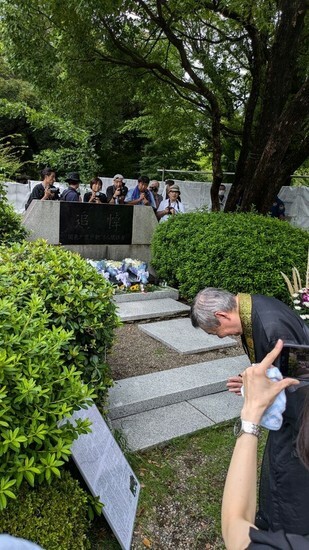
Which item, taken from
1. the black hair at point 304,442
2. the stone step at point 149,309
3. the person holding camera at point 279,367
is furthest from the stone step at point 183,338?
the black hair at point 304,442

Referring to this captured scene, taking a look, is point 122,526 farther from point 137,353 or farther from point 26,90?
point 26,90

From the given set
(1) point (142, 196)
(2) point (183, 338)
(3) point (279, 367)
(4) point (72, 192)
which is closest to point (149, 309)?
(2) point (183, 338)

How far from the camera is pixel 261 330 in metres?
2.15

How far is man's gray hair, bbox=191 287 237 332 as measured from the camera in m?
2.29

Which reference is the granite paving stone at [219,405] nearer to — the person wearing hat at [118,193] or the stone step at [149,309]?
the stone step at [149,309]

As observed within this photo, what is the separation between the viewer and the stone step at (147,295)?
6.08 meters

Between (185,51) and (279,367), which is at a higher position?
(185,51)

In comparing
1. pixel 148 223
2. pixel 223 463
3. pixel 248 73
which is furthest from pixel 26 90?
pixel 223 463

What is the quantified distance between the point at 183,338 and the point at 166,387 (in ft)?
4.16

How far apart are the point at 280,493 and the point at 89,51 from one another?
844 cm

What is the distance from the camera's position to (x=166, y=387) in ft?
12.0

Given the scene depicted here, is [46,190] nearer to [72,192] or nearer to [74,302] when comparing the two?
[72,192]

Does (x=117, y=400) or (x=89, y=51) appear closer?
(x=117, y=400)

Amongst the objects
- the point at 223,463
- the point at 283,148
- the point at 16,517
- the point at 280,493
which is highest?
the point at 283,148
